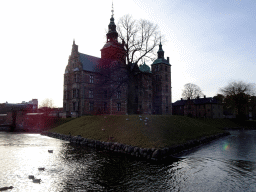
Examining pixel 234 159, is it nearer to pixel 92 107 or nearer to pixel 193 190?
pixel 193 190

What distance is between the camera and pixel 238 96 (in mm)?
53062

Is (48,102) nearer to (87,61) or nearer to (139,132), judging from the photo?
(87,61)

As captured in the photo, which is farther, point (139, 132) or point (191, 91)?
point (191, 91)

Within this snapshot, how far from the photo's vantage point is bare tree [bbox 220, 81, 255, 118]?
174 ft

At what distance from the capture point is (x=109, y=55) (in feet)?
105

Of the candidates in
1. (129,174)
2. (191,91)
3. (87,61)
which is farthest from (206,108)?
(129,174)

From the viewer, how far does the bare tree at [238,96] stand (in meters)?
53.0

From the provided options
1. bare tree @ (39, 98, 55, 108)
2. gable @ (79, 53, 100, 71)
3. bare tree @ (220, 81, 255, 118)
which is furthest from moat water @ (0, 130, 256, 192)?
bare tree @ (39, 98, 55, 108)

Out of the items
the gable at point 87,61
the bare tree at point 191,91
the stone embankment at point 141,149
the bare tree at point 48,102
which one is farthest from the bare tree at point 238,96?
the bare tree at point 48,102

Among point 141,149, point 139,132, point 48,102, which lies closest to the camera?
Answer: point 141,149

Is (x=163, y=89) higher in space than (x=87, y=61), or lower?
lower

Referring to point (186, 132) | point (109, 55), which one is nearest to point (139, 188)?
point (186, 132)

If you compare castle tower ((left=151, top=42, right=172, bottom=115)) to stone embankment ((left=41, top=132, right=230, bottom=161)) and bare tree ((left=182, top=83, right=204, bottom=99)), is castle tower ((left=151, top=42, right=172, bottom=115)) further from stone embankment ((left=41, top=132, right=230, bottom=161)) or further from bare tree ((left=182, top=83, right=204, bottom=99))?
stone embankment ((left=41, top=132, right=230, bottom=161))

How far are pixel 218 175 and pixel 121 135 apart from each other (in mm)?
11522
